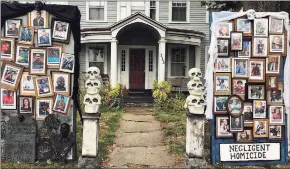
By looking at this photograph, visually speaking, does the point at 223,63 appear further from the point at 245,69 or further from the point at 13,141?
the point at 13,141

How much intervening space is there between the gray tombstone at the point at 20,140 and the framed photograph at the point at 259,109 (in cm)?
461

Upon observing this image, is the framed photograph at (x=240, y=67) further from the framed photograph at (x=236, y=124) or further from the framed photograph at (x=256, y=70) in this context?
the framed photograph at (x=236, y=124)

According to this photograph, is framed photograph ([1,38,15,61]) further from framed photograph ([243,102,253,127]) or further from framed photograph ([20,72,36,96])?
framed photograph ([243,102,253,127])

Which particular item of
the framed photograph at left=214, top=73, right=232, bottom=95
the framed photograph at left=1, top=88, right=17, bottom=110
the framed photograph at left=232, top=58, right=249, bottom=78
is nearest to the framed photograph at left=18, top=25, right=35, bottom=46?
the framed photograph at left=1, top=88, right=17, bottom=110

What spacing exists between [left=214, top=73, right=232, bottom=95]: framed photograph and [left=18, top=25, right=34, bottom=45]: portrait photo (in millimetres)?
3828

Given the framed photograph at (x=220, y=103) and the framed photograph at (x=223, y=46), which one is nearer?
the framed photograph at (x=223, y=46)

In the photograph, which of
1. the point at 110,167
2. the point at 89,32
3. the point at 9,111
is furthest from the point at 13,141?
the point at 89,32

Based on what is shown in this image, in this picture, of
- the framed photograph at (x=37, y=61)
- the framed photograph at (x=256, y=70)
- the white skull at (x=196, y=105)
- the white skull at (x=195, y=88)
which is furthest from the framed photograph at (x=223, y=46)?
the framed photograph at (x=37, y=61)

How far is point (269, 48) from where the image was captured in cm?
711

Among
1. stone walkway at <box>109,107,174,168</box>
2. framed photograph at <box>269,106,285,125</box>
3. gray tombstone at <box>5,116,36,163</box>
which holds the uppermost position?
framed photograph at <box>269,106,285,125</box>

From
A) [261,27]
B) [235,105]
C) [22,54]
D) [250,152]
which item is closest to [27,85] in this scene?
[22,54]

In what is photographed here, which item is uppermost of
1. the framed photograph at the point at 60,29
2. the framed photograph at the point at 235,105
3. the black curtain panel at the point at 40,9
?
the black curtain panel at the point at 40,9

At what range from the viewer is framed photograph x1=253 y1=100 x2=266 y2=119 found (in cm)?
721

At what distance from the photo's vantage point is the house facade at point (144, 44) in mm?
18156
